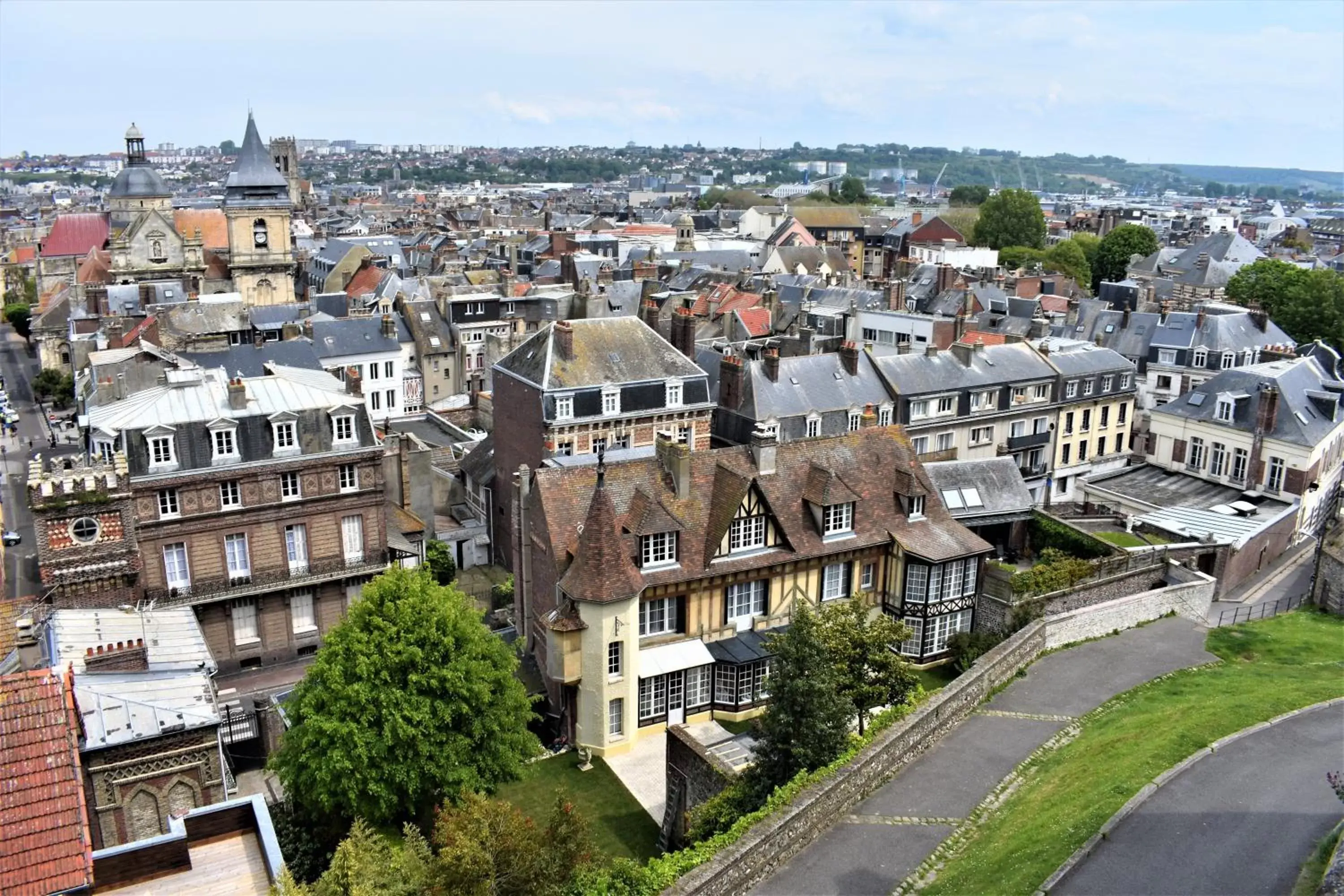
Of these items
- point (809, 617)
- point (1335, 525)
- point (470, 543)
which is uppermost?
point (809, 617)

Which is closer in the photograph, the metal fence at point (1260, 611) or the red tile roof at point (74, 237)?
→ the metal fence at point (1260, 611)

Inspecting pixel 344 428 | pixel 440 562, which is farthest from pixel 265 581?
pixel 440 562

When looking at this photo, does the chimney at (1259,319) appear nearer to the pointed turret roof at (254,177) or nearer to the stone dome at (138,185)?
the pointed turret roof at (254,177)

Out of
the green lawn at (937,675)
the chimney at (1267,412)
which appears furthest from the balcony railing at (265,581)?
the chimney at (1267,412)

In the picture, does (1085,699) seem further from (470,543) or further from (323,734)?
(470,543)

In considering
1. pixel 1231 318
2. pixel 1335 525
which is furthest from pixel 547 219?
pixel 1335 525

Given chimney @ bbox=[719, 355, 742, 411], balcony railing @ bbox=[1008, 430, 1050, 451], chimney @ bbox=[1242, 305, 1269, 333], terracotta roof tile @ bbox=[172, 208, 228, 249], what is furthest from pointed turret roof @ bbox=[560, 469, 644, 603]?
terracotta roof tile @ bbox=[172, 208, 228, 249]

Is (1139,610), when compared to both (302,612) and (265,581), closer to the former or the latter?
(302,612)
